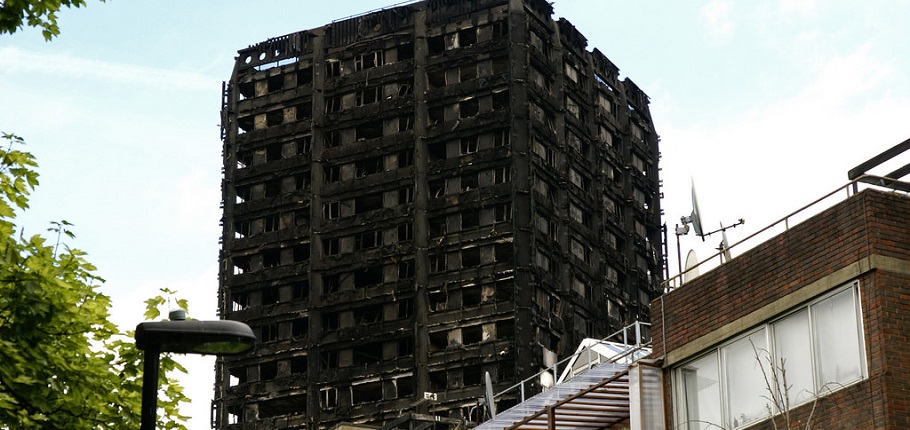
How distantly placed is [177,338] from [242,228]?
390 feet

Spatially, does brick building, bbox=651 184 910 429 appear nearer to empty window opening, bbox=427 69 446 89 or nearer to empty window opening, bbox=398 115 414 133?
empty window opening, bbox=398 115 414 133

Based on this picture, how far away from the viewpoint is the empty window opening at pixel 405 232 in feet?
412

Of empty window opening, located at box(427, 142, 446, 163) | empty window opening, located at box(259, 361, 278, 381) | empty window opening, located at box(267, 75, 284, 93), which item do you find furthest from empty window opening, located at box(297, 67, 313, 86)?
empty window opening, located at box(259, 361, 278, 381)

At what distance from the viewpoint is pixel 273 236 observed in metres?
132

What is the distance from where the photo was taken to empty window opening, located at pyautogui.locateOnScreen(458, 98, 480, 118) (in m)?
128

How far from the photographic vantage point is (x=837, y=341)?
3139cm

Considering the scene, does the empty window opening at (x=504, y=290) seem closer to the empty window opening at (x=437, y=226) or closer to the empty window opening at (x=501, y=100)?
the empty window opening at (x=437, y=226)

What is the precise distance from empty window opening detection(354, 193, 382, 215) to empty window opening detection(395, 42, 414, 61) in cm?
1221

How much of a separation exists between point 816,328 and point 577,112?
105286 millimetres

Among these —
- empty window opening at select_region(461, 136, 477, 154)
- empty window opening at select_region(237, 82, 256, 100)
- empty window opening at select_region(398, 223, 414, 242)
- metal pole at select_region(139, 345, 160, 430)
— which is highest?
empty window opening at select_region(237, 82, 256, 100)

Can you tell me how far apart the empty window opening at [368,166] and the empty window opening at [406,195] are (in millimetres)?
3557

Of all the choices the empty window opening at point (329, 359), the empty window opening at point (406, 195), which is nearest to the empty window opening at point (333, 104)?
the empty window opening at point (406, 195)

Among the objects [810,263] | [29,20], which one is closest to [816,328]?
[810,263]

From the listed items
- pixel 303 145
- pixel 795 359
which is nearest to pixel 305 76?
pixel 303 145
